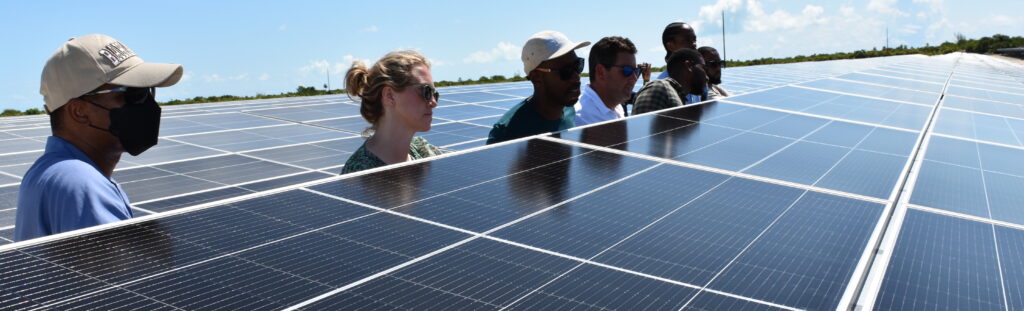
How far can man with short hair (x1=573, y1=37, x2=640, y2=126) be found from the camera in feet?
23.9

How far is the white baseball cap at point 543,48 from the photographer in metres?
6.38

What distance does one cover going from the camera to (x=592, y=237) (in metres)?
2.74

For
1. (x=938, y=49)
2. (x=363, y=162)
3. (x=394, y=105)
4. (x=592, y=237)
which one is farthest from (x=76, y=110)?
(x=938, y=49)

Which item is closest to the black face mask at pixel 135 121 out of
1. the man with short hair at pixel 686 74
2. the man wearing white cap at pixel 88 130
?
the man wearing white cap at pixel 88 130

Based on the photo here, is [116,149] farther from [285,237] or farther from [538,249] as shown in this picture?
[538,249]

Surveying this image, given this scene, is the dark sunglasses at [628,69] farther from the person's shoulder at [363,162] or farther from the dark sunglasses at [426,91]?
the person's shoulder at [363,162]

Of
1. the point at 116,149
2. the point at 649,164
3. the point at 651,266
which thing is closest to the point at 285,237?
the point at 651,266

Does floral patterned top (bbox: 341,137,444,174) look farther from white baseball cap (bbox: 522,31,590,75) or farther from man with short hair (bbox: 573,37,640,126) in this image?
man with short hair (bbox: 573,37,640,126)

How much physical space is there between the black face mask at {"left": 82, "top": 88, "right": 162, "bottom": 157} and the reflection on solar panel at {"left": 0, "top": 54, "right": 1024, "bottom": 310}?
928 mm

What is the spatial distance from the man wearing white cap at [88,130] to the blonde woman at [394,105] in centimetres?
116

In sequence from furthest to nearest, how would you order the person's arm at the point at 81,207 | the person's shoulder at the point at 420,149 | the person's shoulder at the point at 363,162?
the person's shoulder at the point at 420,149
the person's shoulder at the point at 363,162
the person's arm at the point at 81,207

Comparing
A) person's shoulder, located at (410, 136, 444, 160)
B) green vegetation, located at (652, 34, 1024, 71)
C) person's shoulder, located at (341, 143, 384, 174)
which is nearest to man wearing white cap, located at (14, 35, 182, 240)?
person's shoulder, located at (341, 143, 384, 174)

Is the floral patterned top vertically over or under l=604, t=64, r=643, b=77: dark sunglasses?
under

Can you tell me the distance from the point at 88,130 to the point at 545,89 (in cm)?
354
